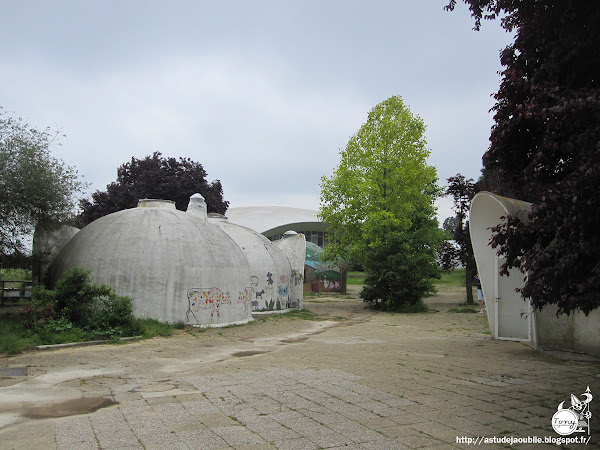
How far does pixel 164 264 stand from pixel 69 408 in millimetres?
9445

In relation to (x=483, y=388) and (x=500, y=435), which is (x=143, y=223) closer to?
(x=483, y=388)

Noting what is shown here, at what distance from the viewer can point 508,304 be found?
40.3 feet

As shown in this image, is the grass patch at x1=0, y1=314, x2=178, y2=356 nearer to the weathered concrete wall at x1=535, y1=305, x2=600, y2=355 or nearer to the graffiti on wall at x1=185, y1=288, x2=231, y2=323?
the graffiti on wall at x1=185, y1=288, x2=231, y2=323

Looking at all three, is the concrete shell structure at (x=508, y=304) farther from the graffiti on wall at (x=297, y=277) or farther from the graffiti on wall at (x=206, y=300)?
the graffiti on wall at (x=297, y=277)

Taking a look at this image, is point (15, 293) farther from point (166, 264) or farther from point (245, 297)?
point (245, 297)

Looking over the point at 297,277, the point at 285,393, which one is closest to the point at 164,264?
the point at 285,393

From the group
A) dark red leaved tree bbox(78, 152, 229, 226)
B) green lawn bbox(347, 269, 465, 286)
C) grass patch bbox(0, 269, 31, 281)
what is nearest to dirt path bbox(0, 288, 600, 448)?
grass patch bbox(0, 269, 31, 281)

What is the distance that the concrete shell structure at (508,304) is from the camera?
10.6 meters

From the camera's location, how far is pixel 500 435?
5227mm

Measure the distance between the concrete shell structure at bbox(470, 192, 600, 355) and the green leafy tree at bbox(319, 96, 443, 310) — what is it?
10.7 metres

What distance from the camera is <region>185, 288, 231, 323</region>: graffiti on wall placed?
52.7ft

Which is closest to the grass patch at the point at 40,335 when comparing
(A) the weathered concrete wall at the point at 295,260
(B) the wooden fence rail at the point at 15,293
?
(B) the wooden fence rail at the point at 15,293

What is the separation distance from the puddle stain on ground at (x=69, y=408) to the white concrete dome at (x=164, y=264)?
860 centimetres

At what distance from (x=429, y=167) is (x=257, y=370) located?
20.1 m
